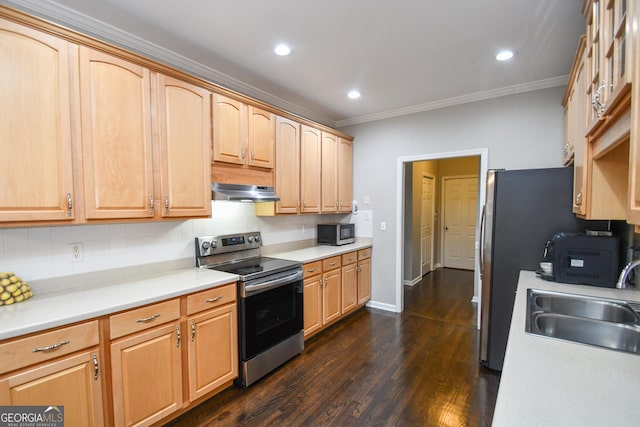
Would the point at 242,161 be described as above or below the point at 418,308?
above

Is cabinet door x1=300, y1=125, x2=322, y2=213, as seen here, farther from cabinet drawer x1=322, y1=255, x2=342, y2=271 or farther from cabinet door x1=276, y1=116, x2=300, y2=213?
cabinet drawer x1=322, y1=255, x2=342, y2=271

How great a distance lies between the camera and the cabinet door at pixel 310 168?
341 centimetres

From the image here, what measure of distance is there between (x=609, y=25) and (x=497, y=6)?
93 centimetres

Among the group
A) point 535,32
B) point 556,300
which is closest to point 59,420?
point 556,300

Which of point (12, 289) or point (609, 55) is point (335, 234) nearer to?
point (12, 289)

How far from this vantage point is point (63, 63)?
1.68 metres

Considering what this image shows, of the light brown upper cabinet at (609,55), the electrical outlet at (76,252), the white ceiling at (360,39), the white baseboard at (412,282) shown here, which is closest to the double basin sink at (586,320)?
the light brown upper cabinet at (609,55)

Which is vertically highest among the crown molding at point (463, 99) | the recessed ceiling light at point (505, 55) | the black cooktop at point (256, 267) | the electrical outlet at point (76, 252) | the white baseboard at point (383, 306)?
the recessed ceiling light at point (505, 55)

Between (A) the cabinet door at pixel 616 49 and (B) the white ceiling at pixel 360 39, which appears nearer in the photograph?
(A) the cabinet door at pixel 616 49

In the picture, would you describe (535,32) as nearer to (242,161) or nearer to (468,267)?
(242,161)

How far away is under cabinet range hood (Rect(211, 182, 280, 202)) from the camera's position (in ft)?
8.00

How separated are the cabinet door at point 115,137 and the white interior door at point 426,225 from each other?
4.73 m

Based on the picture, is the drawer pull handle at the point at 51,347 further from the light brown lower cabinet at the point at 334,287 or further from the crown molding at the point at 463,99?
the crown molding at the point at 463,99

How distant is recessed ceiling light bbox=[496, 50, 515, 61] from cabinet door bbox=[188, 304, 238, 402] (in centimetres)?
Result: 289
